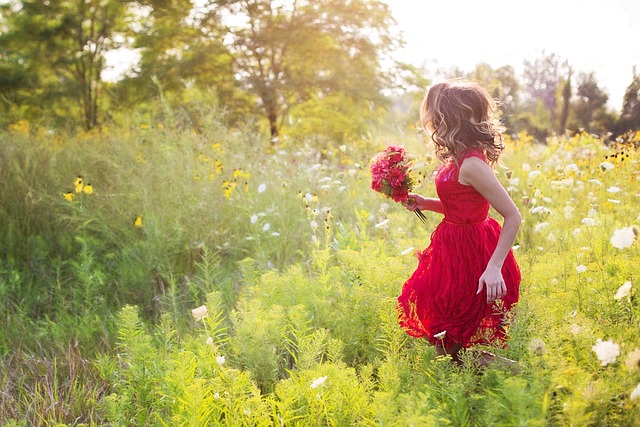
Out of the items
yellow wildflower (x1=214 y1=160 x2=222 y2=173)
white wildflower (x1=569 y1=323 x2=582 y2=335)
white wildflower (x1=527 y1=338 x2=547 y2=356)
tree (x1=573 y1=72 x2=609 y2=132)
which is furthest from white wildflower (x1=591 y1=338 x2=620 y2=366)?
tree (x1=573 y1=72 x2=609 y2=132)

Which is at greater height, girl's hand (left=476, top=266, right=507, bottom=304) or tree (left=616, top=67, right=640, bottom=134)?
girl's hand (left=476, top=266, right=507, bottom=304)

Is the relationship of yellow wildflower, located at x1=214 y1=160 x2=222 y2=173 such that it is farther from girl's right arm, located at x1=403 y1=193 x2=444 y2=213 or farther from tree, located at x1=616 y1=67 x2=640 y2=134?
tree, located at x1=616 y1=67 x2=640 y2=134

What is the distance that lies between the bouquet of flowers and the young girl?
192 millimetres

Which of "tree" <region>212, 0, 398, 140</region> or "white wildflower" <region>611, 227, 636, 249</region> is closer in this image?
"white wildflower" <region>611, 227, 636, 249</region>

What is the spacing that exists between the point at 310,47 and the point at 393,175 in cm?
964

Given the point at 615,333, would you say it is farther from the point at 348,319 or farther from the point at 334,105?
the point at 334,105

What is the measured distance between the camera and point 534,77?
26.1 metres

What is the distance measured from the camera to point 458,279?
2.45m

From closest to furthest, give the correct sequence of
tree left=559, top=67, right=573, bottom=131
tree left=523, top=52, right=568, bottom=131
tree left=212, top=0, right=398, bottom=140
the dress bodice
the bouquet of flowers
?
the dress bodice → the bouquet of flowers → tree left=212, top=0, right=398, bottom=140 → tree left=559, top=67, right=573, bottom=131 → tree left=523, top=52, right=568, bottom=131

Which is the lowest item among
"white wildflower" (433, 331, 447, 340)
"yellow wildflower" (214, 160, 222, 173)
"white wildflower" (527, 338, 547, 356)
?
"yellow wildflower" (214, 160, 222, 173)

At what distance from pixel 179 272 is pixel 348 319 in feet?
7.14

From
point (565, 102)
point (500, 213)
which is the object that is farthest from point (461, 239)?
point (565, 102)

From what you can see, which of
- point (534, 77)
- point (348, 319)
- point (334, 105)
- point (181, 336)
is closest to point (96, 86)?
point (334, 105)

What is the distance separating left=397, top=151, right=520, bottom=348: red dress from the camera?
2.41 metres
